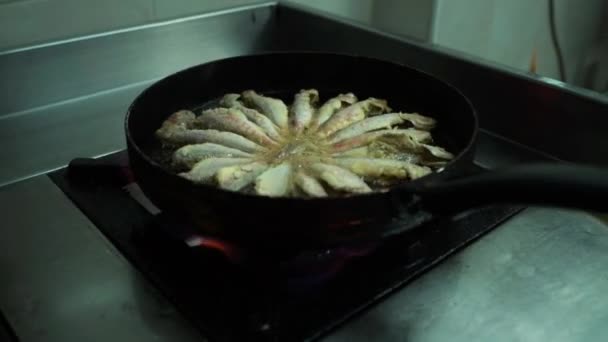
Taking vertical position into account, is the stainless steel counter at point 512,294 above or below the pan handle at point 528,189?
below

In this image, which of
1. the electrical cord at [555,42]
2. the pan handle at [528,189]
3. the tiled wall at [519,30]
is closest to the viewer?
the pan handle at [528,189]

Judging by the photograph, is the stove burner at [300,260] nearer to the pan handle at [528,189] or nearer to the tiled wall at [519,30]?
the pan handle at [528,189]

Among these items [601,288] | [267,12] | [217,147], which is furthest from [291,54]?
[601,288]

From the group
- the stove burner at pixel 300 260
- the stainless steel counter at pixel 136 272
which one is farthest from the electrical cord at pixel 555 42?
the stove burner at pixel 300 260

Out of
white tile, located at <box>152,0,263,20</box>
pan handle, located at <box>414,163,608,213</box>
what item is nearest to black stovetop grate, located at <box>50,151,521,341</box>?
pan handle, located at <box>414,163,608,213</box>

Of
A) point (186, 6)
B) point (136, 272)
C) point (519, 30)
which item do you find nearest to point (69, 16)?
point (186, 6)

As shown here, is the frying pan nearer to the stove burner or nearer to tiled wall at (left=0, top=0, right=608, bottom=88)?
the stove burner
